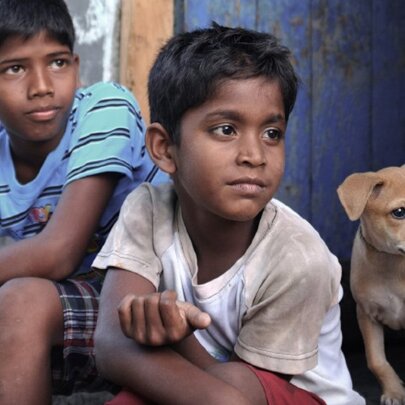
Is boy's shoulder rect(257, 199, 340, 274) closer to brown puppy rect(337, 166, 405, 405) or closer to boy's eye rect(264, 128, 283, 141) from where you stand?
boy's eye rect(264, 128, 283, 141)

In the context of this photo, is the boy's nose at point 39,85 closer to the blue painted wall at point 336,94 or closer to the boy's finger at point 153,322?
the boy's finger at point 153,322

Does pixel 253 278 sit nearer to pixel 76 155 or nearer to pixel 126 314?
pixel 126 314

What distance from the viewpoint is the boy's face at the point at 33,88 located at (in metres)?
3.15

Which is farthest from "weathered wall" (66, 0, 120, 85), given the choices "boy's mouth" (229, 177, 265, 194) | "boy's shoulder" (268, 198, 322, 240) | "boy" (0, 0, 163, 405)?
"boy's mouth" (229, 177, 265, 194)

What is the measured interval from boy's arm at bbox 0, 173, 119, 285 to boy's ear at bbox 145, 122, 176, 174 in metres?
0.36

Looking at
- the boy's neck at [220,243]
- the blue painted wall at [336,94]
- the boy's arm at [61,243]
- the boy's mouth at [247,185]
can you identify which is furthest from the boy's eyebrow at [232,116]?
the blue painted wall at [336,94]

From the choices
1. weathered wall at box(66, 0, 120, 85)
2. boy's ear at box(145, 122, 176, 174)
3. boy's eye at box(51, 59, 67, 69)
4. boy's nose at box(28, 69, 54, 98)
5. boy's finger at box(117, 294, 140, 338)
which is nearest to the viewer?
boy's finger at box(117, 294, 140, 338)

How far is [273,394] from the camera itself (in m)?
2.35

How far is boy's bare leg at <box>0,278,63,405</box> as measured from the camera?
2580 millimetres

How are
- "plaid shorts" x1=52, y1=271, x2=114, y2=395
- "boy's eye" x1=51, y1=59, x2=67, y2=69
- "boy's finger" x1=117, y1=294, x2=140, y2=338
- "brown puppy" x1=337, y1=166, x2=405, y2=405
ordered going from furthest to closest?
1. "brown puppy" x1=337, y1=166, x2=405, y2=405
2. "boy's eye" x1=51, y1=59, x2=67, y2=69
3. "plaid shorts" x1=52, y1=271, x2=114, y2=395
4. "boy's finger" x1=117, y1=294, x2=140, y2=338

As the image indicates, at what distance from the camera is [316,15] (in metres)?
4.50

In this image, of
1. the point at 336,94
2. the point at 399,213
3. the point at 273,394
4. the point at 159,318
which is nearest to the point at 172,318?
the point at 159,318

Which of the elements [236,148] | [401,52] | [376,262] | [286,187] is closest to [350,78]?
[401,52]

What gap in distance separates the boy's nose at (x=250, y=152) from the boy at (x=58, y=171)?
2.33ft
